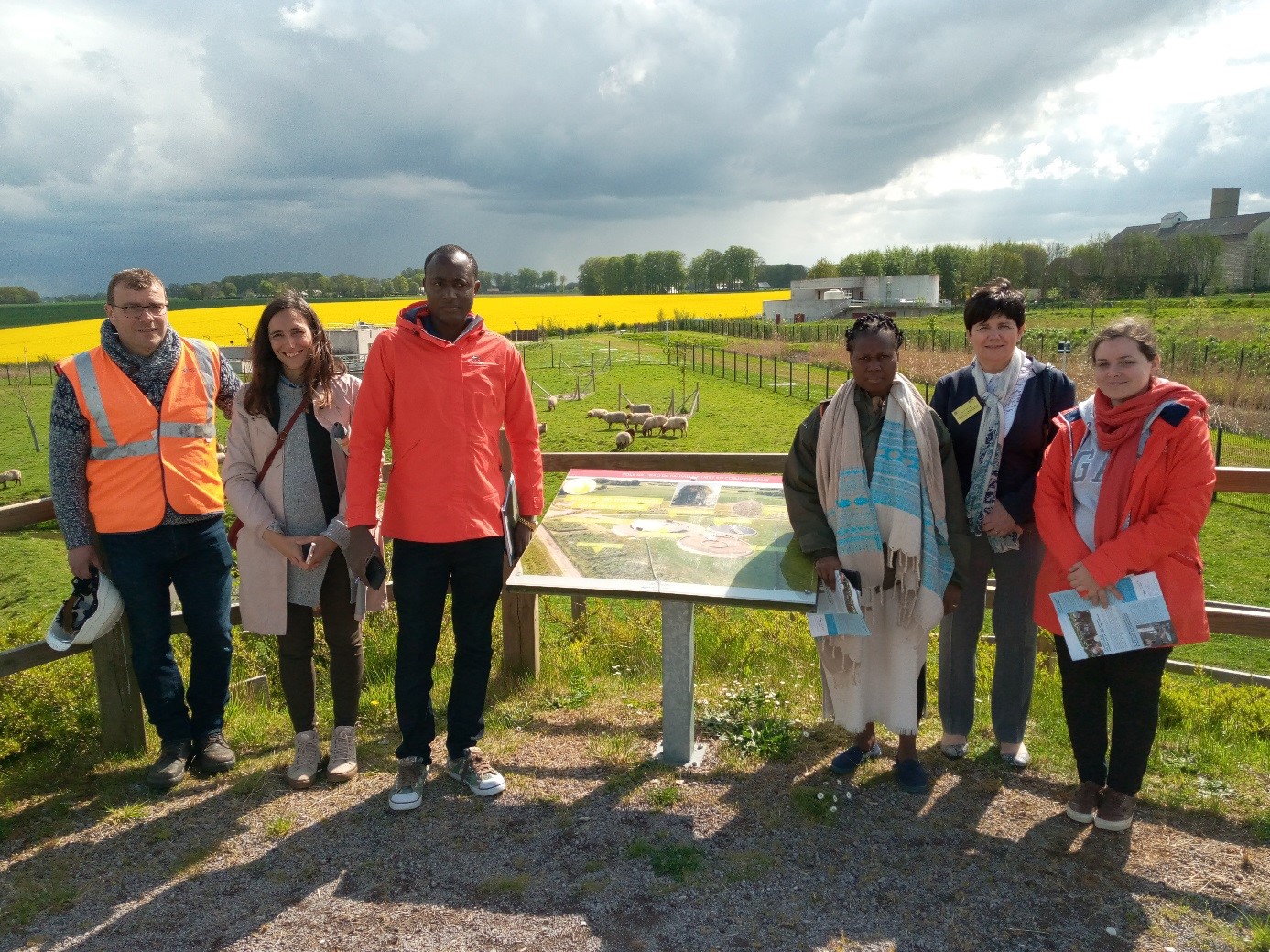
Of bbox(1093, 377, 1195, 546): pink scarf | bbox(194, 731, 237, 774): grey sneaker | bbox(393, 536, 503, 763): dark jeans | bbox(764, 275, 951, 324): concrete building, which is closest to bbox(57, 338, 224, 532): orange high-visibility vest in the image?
bbox(393, 536, 503, 763): dark jeans

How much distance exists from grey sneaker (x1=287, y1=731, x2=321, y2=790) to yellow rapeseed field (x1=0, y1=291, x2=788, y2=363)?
17.6m

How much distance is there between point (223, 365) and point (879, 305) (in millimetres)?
78154

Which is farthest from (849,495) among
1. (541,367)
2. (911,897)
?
(541,367)

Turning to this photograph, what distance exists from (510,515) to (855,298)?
3183 inches

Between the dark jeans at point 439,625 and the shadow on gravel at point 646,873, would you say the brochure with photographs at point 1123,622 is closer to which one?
the shadow on gravel at point 646,873

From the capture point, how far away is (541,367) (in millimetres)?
41000

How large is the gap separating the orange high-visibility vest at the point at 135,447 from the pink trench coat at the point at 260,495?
0.49 ft

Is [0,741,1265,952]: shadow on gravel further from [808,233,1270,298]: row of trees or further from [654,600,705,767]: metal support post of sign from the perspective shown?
[808,233,1270,298]: row of trees

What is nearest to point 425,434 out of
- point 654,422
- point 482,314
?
point 482,314

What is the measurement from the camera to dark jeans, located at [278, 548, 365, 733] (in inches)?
139

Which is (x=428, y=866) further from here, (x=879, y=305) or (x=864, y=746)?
(x=879, y=305)

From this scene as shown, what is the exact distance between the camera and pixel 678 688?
367 cm

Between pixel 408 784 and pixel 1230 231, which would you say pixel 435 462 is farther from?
pixel 1230 231

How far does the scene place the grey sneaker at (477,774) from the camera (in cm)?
348
